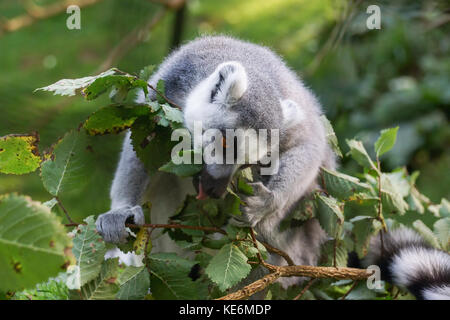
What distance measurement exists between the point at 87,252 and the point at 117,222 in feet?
0.97

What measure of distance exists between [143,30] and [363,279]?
2505mm

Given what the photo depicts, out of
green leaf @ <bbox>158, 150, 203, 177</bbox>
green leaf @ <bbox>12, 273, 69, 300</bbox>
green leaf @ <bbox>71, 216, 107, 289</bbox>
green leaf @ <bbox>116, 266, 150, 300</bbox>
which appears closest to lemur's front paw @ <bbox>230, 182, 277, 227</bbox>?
green leaf @ <bbox>158, 150, 203, 177</bbox>

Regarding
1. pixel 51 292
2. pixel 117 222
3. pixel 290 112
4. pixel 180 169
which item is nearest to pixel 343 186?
pixel 290 112

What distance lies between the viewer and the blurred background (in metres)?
2.89

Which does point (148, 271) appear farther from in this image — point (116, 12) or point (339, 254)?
point (116, 12)

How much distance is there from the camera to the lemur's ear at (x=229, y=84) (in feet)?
5.60

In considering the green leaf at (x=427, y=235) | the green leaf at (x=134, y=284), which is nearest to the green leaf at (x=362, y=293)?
the green leaf at (x=427, y=235)

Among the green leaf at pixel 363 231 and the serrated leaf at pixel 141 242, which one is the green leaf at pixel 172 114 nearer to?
the serrated leaf at pixel 141 242

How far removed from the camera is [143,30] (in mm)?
3764

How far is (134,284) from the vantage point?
5.60ft

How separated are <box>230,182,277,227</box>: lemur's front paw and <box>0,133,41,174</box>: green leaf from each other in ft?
2.34

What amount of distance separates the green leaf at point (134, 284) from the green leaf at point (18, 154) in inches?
18.2

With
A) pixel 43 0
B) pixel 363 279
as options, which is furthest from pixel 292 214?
pixel 43 0
